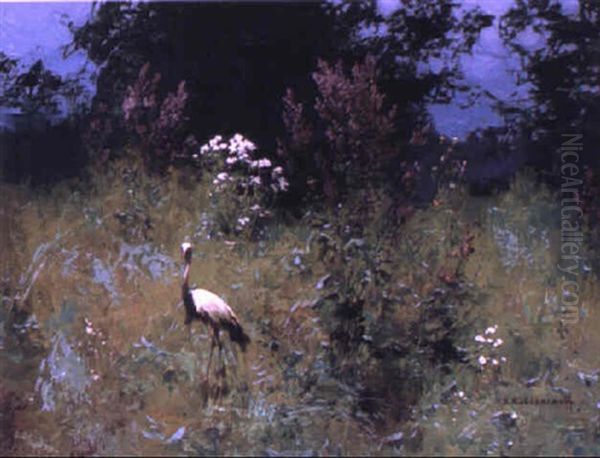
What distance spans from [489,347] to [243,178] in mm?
1692

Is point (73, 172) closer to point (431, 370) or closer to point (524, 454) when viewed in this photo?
point (431, 370)

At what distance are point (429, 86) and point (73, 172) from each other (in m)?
2.10

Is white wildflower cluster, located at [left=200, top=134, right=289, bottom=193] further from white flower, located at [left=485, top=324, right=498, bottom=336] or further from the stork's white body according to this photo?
white flower, located at [left=485, top=324, right=498, bottom=336]

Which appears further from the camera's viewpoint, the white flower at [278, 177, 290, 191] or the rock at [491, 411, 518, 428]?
the white flower at [278, 177, 290, 191]

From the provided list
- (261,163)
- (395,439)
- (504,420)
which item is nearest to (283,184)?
(261,163)

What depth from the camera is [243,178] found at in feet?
15.3

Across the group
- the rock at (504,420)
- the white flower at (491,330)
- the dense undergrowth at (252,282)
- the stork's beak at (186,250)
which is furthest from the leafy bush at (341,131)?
the rock at (504,420)

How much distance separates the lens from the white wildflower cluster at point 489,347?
457 centimetres

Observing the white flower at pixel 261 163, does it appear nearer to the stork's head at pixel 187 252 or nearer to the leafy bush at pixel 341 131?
the leafy bush at pixel 341 131

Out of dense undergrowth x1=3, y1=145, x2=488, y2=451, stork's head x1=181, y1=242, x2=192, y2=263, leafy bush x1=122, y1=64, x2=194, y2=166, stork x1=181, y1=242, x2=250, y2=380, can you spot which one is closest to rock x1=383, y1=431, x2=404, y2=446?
dense undergrowth x1=3, y1=145, x2=488, y2=451

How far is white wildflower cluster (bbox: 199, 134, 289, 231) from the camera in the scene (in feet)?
15.2

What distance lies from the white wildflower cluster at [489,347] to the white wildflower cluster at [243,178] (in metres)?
1.39

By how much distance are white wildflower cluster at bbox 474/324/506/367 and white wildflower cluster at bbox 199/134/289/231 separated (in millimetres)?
1393

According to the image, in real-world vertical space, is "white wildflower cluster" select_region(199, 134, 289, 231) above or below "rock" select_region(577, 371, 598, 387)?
above
